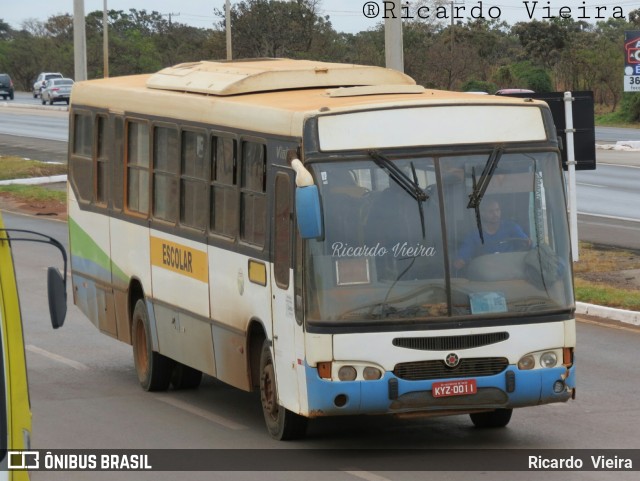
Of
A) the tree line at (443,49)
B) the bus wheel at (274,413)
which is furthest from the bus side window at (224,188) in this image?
the tree line at (443,49)

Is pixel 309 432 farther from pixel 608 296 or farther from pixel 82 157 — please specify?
pixel 608 296

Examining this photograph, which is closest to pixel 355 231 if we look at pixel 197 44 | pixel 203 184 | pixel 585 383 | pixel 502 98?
pixel 502 98

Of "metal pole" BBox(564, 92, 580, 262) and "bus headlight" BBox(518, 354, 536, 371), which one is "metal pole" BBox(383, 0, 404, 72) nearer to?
"metal pole" BBox(564, 92, 580, 262)

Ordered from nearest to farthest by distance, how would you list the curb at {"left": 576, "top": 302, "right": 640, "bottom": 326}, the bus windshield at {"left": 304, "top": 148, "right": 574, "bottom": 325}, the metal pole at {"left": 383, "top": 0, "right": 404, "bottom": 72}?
1. the bus windshield at {"left": 304, "top": 148, "right": 574, "bottom": 325}
2. the curb at {"left": 576, "top": 302, "right": 640, "bottom": 326}
3. the metal pole at {"left": 383, "top": 0, "right": 404, "bottom": 72}

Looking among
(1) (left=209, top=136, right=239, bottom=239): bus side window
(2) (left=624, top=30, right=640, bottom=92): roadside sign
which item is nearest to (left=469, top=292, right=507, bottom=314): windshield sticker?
(1) (left=209, top=136, right=239, bottom=239): bus side window

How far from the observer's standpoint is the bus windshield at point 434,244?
33.3ft

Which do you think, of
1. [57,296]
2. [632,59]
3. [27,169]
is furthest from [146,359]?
[632,59]

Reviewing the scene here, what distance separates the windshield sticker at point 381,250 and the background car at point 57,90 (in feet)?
236

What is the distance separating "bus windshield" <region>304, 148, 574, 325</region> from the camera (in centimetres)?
1016

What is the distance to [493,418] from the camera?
11.5 m

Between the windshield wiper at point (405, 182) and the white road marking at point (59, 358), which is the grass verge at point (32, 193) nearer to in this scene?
the white road marking at point (59, 358)

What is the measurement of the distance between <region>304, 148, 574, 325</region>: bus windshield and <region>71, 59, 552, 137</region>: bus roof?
540 mm

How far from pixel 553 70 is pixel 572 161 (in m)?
54.8

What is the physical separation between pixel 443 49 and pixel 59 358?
2445 inches
